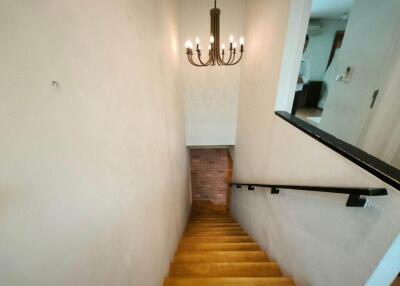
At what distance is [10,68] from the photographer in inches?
13.6

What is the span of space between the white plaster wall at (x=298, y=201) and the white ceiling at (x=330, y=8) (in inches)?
91.3

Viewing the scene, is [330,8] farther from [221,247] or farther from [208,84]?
[221,247]

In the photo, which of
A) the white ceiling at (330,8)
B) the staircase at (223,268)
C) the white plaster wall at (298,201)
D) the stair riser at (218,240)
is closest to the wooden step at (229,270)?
the staircase at (223,268)

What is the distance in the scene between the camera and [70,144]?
19.4 inches

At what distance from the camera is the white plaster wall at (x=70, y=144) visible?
35cm

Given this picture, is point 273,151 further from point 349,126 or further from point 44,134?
point 44,134

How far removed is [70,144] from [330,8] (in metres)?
5.76

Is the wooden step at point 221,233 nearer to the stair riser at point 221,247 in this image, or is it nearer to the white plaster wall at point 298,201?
the white plaster wall at point 298,201

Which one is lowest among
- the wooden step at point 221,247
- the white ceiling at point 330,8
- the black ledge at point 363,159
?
the wooden step at point 221,247

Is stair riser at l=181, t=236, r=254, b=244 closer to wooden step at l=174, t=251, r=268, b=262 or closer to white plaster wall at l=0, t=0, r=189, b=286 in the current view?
wooden step at l=174, t=251, r=268, b=262

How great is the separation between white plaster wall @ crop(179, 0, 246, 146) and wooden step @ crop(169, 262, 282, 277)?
247 centimetres

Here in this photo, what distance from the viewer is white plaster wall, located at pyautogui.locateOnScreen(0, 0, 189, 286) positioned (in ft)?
1.15

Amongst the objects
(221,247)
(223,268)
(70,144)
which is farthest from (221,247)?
(70,144)

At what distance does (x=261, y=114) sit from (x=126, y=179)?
1.80 m
